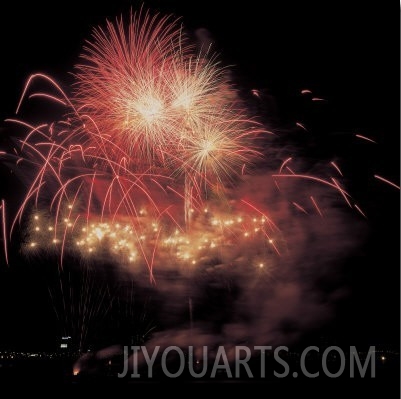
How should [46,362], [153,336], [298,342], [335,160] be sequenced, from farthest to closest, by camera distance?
[335,160] < [153,336] < [298,342] < [46,362]

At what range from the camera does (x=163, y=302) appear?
1026 cm

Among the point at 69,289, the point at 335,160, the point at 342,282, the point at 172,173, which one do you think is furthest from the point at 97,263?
the point at 335,160

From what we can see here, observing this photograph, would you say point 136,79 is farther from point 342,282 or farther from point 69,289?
point 342,282

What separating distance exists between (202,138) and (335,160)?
4.29m

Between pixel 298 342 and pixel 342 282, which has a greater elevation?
pixel 342 282

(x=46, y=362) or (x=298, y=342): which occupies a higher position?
(x=298, y=342)

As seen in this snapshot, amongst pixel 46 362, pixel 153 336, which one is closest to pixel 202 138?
pixel 153 336

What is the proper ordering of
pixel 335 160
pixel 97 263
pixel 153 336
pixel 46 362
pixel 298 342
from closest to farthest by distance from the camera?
pixel 46 362 → pixel 298 342 → pixel 153 336 → pixel 97 263 → pixel 335 160

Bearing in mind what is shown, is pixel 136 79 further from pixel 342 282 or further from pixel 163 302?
pixel 342 282

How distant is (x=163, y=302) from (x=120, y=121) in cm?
453

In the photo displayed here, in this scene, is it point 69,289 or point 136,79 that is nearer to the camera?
point 136,79

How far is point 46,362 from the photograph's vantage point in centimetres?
606

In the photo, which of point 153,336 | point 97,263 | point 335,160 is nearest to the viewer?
point 153,336

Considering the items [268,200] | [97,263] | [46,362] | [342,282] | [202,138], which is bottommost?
[46,362]
